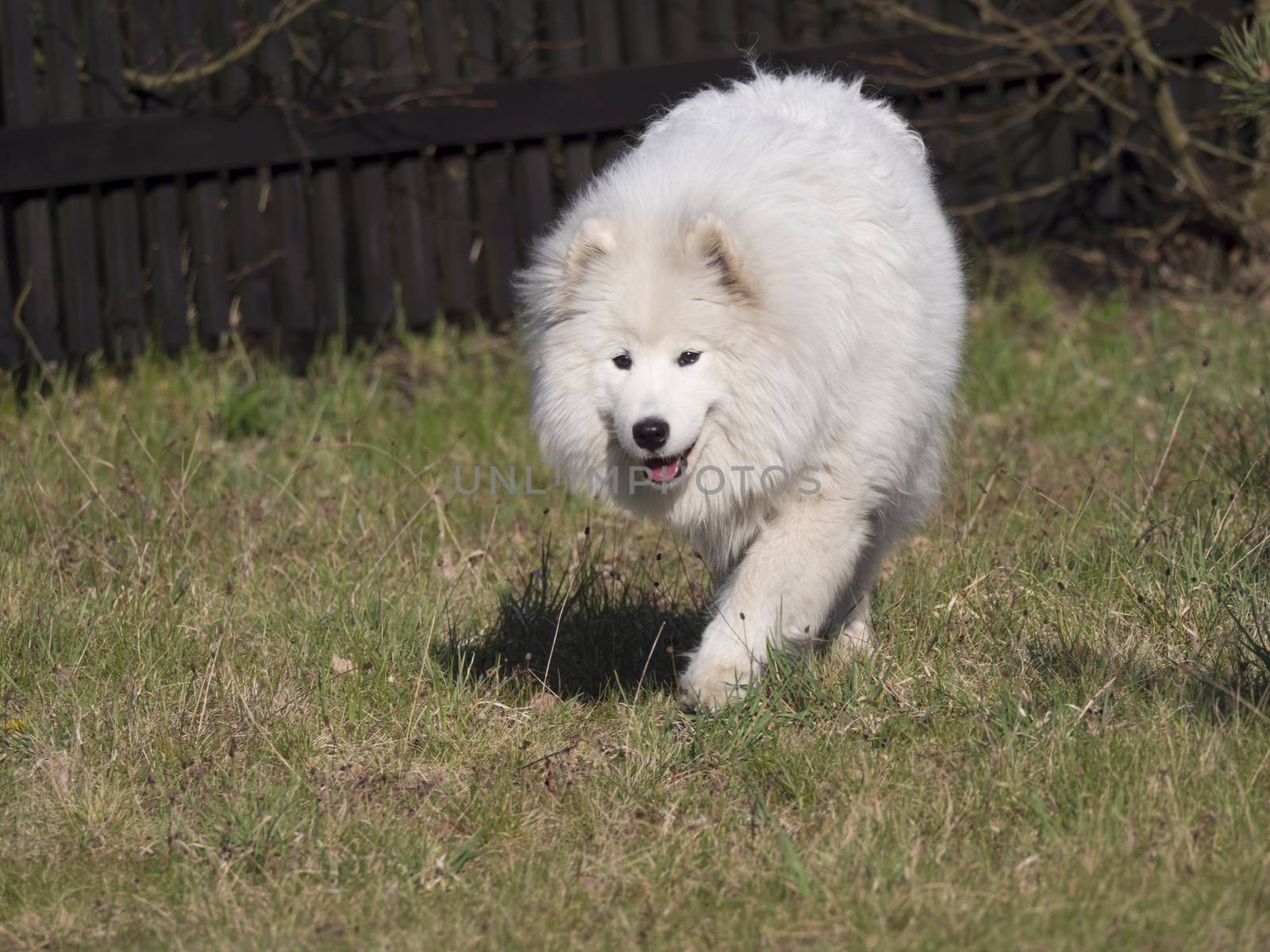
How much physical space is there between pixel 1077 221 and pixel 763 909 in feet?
18.7

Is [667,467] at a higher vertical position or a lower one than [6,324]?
lower

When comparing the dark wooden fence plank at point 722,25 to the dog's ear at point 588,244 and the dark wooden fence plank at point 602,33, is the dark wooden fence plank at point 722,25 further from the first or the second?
the dog's ear at point 588,244

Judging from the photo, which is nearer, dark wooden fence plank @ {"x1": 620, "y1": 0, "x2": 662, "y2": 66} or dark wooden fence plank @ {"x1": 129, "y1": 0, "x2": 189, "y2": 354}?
dark wooden fence plank @ {"x1": 129, "y1": 0, "x2": 189, "y2": 354}

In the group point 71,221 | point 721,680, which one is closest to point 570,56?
point 71,221

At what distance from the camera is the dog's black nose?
343 cm

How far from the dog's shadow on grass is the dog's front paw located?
1.14 ft

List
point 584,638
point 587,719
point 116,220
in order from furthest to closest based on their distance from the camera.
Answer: point 116,220 < point 584,638 < point 587,719

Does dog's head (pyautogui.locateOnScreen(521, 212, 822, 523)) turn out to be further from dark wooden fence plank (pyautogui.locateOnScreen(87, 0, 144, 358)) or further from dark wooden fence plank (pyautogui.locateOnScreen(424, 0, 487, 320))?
dark wooden fence plank (pyautogui.locateOnScreen(87, 0, 144, 358))

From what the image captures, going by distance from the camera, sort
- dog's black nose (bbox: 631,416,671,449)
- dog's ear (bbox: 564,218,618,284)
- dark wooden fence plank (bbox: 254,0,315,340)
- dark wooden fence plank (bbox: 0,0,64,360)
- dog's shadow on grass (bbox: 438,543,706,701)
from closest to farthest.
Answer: dog's black nose (bbox: 631,416,671,449), dog's ear (bbox: 564,218,618,284), dog's shadow on grass (bbox: 438,543,706,701), dark wooden fence plank (bbox: 0,0,64,360), dark wooden fence plank (bbox: 254,0,315,340)

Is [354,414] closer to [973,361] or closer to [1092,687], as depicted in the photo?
[973,361]

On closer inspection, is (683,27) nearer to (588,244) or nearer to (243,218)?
(243,218)

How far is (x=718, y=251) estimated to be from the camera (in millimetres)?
3469

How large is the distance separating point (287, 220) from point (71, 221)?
0.97 meters

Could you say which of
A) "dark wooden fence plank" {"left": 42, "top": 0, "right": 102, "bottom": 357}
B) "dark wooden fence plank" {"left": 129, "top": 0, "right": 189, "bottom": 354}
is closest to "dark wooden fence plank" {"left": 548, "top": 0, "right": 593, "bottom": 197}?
"dark wooden fence plank" {"left": 129, "top": 0, "right": 189, "bottom": 354}
